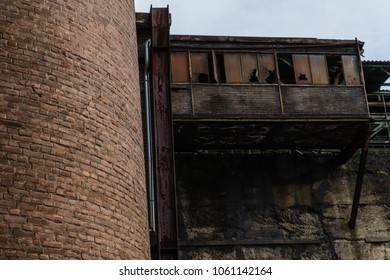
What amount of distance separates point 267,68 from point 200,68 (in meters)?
1.36

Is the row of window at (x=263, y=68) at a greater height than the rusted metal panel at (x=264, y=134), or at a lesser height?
greater

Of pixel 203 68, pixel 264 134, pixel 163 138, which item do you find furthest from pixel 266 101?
pixel 163 138

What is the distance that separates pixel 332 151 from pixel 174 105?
16.0 feet

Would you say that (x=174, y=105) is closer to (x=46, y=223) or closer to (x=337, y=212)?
(x=337, y=212)

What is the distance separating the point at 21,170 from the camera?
7520 mm

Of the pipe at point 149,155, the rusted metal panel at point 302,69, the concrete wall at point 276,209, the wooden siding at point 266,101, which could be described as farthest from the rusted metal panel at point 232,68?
the pipe at point 149,155

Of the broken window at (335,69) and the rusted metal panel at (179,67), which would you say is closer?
the rusted metal panel at (179,67)

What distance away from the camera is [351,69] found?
54.9ft

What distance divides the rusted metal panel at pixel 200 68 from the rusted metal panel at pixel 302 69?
182cm

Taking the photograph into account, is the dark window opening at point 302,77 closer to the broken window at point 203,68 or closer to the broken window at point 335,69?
the broken window at point 335,69

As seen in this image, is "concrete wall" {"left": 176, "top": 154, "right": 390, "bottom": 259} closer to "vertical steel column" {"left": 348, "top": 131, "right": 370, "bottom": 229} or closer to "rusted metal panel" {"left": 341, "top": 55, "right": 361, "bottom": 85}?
"vertical steel column" {"left": 348, "top": 131, "right": 370, "bottom": 229}

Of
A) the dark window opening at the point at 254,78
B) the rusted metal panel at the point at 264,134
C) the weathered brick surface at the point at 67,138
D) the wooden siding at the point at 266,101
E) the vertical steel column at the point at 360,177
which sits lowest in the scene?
the weathered brick surface at the point at 67,138

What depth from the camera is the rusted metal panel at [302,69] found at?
1645 cm

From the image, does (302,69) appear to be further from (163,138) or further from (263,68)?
(163,138)
